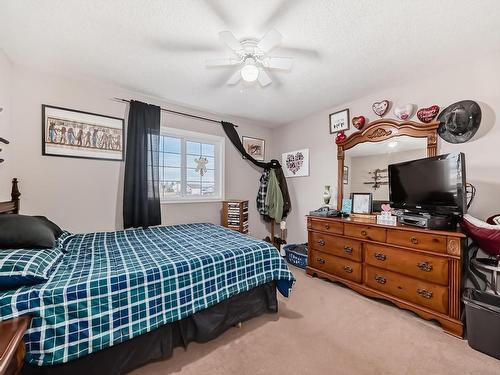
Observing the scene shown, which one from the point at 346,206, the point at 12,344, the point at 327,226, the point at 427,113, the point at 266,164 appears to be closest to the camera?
the point at 12,344

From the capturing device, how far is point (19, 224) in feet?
4.71

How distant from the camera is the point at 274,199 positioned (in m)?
3.82

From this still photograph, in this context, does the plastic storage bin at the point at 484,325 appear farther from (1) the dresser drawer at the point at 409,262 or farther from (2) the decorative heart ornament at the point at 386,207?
(2) the decorative heart ornament at the point at 386,207

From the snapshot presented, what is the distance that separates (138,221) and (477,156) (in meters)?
3.66

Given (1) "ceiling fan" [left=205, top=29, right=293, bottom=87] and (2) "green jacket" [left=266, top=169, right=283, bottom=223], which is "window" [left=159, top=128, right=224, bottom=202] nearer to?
(2) "green jacket" [left=266, top=169, right=283, bottom=223]

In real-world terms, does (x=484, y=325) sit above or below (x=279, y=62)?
below

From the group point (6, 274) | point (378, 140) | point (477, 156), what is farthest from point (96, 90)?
point (477, 156)

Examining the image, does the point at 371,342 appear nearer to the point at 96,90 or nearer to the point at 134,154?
the point at 134,154

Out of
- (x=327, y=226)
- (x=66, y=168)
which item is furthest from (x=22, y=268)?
(x=327, y=226)

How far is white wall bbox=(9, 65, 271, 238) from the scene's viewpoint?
7.46ft

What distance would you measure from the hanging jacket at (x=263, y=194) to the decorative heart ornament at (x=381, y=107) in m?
1.88

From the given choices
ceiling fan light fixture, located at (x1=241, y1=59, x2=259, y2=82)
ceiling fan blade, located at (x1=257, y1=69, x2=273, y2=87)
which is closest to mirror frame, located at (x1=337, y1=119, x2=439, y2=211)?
ceiling fan blade, located at (x1=257, y1=69, x2=273, y2=87)

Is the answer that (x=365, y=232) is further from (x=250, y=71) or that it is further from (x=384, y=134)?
(x=250, y=71)

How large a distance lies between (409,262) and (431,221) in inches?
16.7
